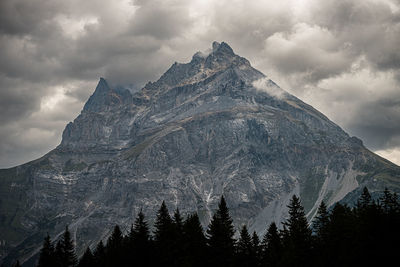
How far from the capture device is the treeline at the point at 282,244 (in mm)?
70500

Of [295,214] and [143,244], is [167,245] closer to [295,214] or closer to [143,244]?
[143,244]

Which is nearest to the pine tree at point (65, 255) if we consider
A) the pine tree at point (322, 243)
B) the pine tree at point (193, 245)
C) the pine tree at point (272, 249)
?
the pine tree at point (193, 245)

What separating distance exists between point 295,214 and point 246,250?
36.3ft

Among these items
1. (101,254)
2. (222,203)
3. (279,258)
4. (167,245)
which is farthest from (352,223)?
(101,254)

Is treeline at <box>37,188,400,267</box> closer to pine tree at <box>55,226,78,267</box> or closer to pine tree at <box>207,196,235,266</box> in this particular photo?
pine tree at <box>207,196,235,266</box>

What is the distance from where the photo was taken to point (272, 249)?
3637 inches

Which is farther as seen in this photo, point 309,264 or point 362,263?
point 309,264

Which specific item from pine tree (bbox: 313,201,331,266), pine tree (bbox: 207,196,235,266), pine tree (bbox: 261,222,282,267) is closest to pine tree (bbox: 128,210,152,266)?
pine tree (bbox: 207,196,235,266)

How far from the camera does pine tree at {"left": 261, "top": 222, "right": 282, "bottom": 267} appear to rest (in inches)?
3465

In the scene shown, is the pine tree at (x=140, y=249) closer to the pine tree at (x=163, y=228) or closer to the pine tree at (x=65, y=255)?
the pine tree at (x=163, y=228)

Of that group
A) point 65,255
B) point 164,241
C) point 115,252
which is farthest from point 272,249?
point 65,255

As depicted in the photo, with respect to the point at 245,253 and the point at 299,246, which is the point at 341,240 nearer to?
the point at 299,246

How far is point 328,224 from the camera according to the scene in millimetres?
87438

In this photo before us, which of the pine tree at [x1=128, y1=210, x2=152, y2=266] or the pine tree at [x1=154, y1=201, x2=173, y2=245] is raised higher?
the pine tree at [x1=154, y1=201, x2=173, y2=245]
